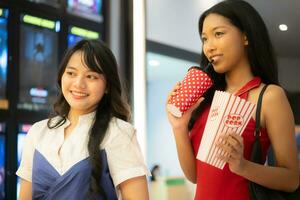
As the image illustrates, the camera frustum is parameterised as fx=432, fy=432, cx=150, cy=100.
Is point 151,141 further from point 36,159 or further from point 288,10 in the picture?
point 36,159

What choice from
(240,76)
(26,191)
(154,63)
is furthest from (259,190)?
(154,63)

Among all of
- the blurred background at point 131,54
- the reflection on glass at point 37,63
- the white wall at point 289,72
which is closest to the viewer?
the white wall at point 289,72

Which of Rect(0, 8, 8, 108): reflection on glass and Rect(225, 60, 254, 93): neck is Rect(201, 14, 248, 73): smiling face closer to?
Rect(225, 60, 254, 93): neck

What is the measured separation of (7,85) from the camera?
2836 mm

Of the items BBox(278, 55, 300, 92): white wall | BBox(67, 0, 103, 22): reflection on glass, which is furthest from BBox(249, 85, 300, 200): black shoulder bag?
BBox(67, 0, 103, 22): reflection on glass

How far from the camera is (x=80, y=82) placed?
1.39 m

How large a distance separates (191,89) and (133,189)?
14.0 inches

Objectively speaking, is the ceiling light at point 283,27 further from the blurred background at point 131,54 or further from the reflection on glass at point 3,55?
the reflection on glass at point 3,55

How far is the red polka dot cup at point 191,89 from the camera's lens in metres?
1.25

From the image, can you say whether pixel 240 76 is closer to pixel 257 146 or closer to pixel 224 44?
pixel 224 44

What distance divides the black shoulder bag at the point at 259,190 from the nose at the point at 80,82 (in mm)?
549

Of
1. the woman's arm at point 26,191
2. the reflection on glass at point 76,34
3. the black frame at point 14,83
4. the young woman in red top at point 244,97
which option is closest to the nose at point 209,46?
the young woman in red top at point 244,97

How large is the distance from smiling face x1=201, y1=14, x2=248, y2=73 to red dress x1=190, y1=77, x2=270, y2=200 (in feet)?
0.28

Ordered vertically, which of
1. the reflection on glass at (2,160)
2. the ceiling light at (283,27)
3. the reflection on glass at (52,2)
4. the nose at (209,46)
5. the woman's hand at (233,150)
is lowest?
the reflection on glass at (2,160)
